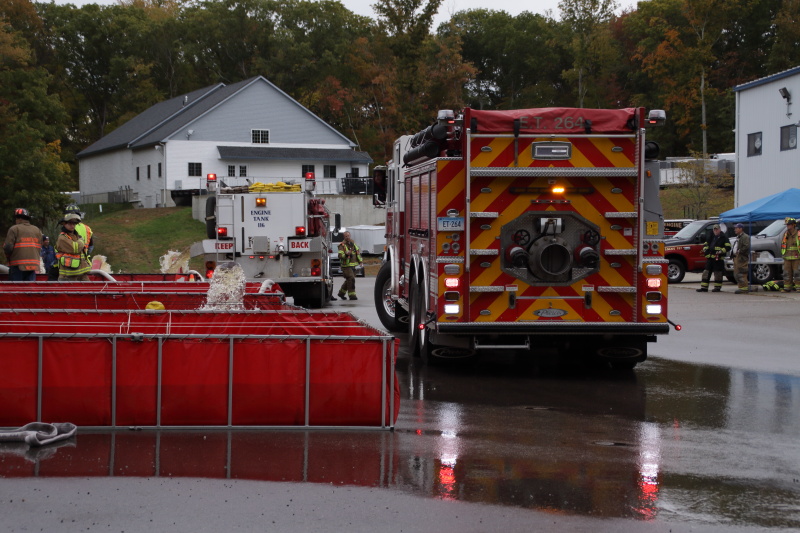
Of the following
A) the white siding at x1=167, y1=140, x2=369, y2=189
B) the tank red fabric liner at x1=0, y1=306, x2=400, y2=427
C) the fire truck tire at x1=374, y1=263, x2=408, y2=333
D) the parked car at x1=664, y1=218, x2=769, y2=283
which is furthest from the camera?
the white siding at x1=167, y1=140, x2=369, y2=189

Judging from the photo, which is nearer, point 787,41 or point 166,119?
point 166,119

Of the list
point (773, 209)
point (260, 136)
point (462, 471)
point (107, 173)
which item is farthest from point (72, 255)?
point (107, 173)

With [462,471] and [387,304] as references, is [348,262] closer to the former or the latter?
[387,304]

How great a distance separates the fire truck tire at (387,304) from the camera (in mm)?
17578

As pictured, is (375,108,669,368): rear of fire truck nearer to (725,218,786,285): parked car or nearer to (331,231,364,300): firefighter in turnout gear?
(331,231,364,300): firefighter in turnout gear

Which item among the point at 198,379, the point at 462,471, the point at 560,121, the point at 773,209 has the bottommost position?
the point at 462,471

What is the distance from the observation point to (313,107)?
8356 cm

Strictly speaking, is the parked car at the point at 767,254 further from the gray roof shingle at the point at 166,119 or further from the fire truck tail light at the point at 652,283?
the gray roof shingle at the point at 166,119

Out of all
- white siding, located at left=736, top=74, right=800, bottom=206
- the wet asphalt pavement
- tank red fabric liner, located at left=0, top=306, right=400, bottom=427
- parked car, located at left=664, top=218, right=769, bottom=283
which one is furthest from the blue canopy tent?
tank red fabric liner, located at left=0, top=306, right=400, bottom=427

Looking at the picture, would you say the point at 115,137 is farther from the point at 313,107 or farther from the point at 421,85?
the point at 421,85

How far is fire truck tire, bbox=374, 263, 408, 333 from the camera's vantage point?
17.6 m

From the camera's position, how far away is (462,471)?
722 centimetres

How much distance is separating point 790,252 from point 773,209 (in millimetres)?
1876

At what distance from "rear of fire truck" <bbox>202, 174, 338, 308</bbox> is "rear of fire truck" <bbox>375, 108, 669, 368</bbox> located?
11.2 meters
